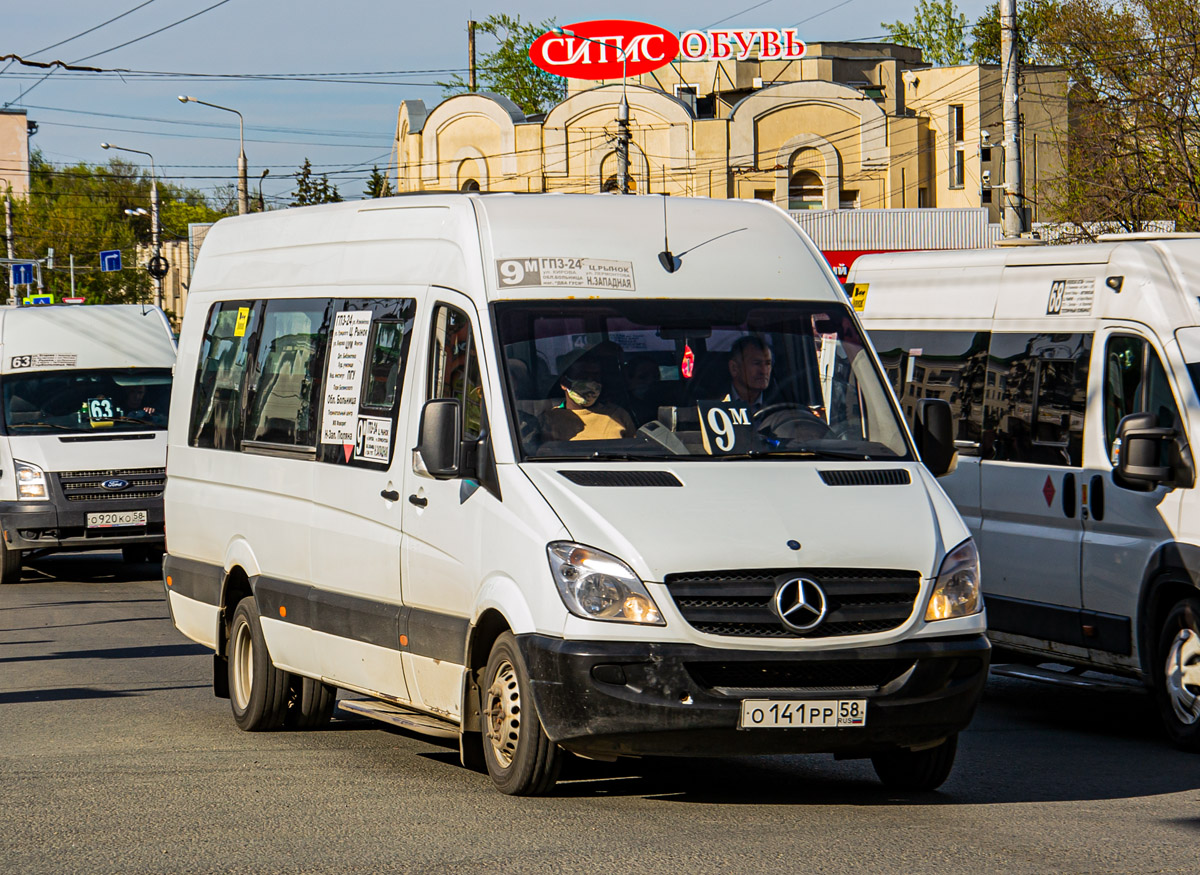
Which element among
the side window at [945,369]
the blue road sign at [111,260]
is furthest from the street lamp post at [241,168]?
the side window at [945,369]

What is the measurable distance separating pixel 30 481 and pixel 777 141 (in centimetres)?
4377

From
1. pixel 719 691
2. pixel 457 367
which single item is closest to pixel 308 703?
pixel 457 367

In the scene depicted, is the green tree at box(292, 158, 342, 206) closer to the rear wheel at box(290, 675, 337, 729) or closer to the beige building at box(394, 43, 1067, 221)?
the beige building at box(394, 43, 1067, 221)

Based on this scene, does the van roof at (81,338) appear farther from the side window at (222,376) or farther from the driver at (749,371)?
the driver at (749,371)

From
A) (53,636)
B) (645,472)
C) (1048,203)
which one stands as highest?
(1048,203)

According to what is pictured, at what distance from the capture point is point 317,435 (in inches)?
355

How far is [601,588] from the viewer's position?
6.75 meters

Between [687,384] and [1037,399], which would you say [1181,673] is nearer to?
[1037,399]

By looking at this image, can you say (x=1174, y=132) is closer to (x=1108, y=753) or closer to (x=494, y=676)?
(x=1108, y=753)

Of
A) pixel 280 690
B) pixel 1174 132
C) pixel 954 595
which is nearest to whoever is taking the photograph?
pixel 954 595

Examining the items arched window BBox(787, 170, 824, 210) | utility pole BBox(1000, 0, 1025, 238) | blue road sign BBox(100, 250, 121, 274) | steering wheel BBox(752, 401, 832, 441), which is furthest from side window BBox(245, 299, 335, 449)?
arched window BBox(787, 170, 824, 210)

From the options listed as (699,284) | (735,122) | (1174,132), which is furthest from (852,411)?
(735,122)

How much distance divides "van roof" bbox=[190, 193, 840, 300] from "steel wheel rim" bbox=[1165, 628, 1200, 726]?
259 cm

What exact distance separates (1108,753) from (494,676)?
3400mm
